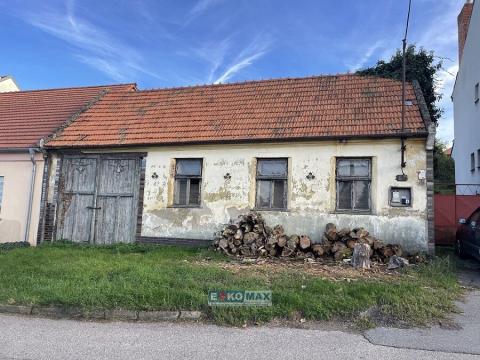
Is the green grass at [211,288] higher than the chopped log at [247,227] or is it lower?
lower

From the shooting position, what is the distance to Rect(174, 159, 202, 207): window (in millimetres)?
12883

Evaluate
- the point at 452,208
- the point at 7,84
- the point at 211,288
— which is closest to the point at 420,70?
the point at 452,208

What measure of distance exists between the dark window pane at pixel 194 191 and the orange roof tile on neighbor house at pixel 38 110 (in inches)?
229

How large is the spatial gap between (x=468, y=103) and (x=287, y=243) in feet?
49.0

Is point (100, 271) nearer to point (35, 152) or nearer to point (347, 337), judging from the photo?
point (347, 337)

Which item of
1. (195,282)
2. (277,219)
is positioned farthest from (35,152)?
(195,282)

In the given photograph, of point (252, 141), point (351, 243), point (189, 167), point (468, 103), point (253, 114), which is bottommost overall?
point (351, 243)

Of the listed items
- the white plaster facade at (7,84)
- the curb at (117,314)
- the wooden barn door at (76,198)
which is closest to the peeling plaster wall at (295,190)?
the wooden barn door at (76,198)

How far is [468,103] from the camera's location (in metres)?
20.4

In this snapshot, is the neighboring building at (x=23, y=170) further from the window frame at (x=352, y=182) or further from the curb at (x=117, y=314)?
the window frame at (x=352, y=182)

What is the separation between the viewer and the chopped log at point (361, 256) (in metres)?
9.36

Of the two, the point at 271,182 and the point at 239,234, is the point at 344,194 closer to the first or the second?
the point at 271,182

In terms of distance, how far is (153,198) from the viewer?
1308 cm

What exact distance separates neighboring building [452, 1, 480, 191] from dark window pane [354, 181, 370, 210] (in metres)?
9.72
